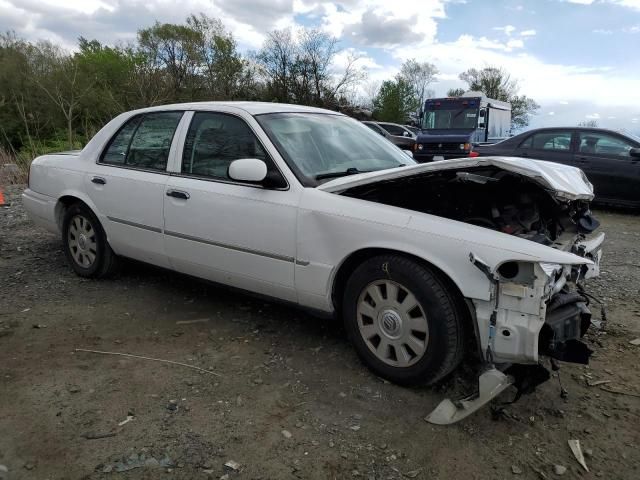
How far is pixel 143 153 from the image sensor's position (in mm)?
4117

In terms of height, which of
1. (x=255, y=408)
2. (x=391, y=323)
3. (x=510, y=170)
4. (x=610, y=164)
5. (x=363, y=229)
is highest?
(x=510, y=170)

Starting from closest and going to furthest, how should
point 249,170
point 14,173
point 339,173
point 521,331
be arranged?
point 521,331 → point 249,170 → point 339,173 → point 14,173

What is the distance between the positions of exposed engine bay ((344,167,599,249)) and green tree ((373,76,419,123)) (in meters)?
45.4

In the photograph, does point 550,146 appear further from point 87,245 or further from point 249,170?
point 87,245

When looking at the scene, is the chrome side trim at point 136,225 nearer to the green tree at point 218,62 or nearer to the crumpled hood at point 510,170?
the crumpled hood at point 510,170

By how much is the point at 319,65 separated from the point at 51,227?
40.2 m

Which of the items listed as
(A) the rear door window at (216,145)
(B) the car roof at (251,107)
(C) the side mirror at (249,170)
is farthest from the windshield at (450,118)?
(C) the side mirror at (249,170)

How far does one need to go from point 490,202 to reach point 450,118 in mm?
12725

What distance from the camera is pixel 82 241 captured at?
15.2 feet

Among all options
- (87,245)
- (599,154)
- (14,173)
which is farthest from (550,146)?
(14,173)

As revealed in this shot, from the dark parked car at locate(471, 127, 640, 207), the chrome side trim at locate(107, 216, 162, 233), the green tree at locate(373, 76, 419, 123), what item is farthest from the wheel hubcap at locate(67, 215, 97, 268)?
the green tree at locate(373, 76, 419, 123)

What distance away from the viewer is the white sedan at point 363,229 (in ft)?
8.21

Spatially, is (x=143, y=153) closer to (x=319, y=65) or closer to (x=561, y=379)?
(x=561, y=379)

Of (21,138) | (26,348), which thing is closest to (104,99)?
(21,138)
